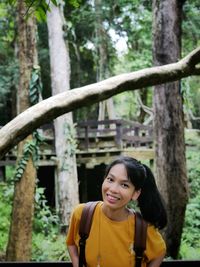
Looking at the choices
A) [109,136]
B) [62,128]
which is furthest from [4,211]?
[109,136]

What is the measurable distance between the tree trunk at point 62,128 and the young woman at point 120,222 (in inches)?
418

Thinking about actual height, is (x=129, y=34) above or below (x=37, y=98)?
above

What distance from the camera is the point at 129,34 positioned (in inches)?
759

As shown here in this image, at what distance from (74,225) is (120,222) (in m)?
0.27

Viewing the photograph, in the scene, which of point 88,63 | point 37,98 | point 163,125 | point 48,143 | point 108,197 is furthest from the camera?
point 88,63

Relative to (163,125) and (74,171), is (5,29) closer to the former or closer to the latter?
(74,171)

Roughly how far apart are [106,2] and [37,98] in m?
10.8

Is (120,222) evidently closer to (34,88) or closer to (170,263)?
(170,263)

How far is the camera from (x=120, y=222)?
2.38 metres

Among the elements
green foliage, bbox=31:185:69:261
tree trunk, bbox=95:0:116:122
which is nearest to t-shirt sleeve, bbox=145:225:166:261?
green foliage, bbox=31:185:69:261

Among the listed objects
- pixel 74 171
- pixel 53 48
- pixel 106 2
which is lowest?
pixel 74 171

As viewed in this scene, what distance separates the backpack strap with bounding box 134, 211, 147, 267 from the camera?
7.54 ft

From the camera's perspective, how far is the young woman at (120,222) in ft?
7.64

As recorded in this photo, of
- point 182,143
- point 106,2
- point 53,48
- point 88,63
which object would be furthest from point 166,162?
point 88,63
